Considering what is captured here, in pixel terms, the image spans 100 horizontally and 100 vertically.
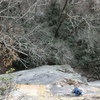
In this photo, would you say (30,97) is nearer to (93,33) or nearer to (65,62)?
(65,62)

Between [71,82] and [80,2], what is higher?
[80,2]

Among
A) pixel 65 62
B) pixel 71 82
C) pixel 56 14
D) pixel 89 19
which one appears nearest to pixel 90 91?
pixel 71 82

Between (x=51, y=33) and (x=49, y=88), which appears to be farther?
(x=51, y=33)

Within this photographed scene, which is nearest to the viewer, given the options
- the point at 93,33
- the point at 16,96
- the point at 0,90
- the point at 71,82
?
the point at 0,90

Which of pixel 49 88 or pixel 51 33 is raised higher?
pixel 51 33

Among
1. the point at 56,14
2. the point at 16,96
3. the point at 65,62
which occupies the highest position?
the point at 56,14

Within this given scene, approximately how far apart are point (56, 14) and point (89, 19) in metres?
2.45

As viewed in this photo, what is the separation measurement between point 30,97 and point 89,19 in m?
8.82

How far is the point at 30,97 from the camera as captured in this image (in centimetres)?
740

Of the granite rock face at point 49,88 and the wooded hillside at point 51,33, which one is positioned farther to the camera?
the wooded hillside at point 51,33

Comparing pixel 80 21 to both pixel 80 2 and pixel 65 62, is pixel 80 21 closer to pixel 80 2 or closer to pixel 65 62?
pixel 80 2

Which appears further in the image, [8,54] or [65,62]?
[65,62]

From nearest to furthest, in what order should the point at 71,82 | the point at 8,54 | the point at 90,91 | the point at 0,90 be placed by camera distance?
the point at 0,90 → the point at 90,91 → the point at 71,82 → the point at 8,54

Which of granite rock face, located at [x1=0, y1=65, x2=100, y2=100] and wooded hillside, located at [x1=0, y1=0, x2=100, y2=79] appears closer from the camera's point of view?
granite rock face, located at [x1=0, y1=65, x2=100, y2=100]
